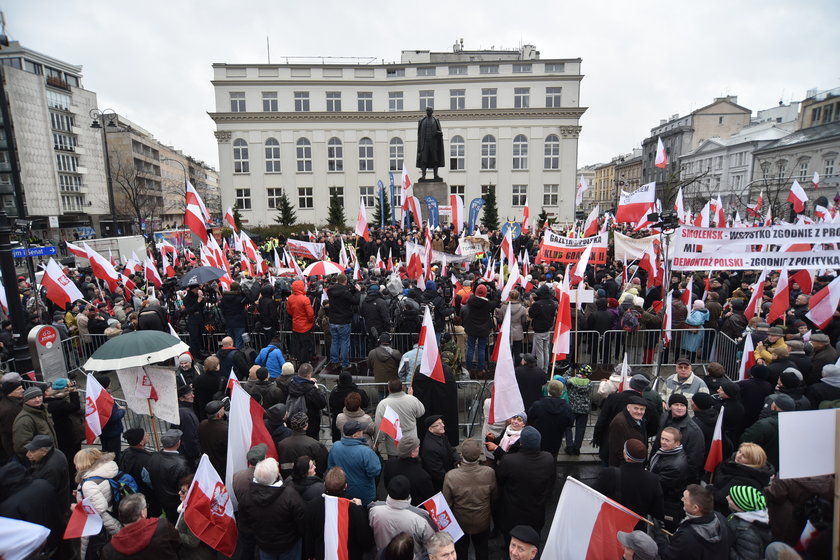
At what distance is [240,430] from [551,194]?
4515 centimetres

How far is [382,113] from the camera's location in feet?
149

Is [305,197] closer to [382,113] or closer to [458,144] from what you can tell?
[382,113]

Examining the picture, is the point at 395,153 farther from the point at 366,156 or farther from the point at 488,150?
the point at 488,150

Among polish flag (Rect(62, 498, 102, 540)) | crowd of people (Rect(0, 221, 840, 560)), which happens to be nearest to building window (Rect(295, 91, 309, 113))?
crowd of people (Rect(0, 221, 840, 560))

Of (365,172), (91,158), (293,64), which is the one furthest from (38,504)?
(91,158)

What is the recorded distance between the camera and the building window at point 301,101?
45.5m

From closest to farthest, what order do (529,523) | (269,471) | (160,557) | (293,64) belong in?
1. (160,557)
2. (269,471)
3. (529,523)
4. (293,64)

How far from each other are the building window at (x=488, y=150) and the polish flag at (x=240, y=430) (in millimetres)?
43908

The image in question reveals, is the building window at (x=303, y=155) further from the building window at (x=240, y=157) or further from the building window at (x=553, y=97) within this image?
the building window at (x=553, y=97)

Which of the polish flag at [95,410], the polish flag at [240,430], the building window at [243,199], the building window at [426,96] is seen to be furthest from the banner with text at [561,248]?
the building window at [243,199]

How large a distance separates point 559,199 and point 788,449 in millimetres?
45075

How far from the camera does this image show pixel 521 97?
45.6m

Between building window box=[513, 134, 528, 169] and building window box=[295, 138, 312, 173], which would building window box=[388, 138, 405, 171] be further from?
building window box=[513, 134, 528, 169]

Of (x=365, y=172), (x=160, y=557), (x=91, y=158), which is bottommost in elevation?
(x=160, y=557)
